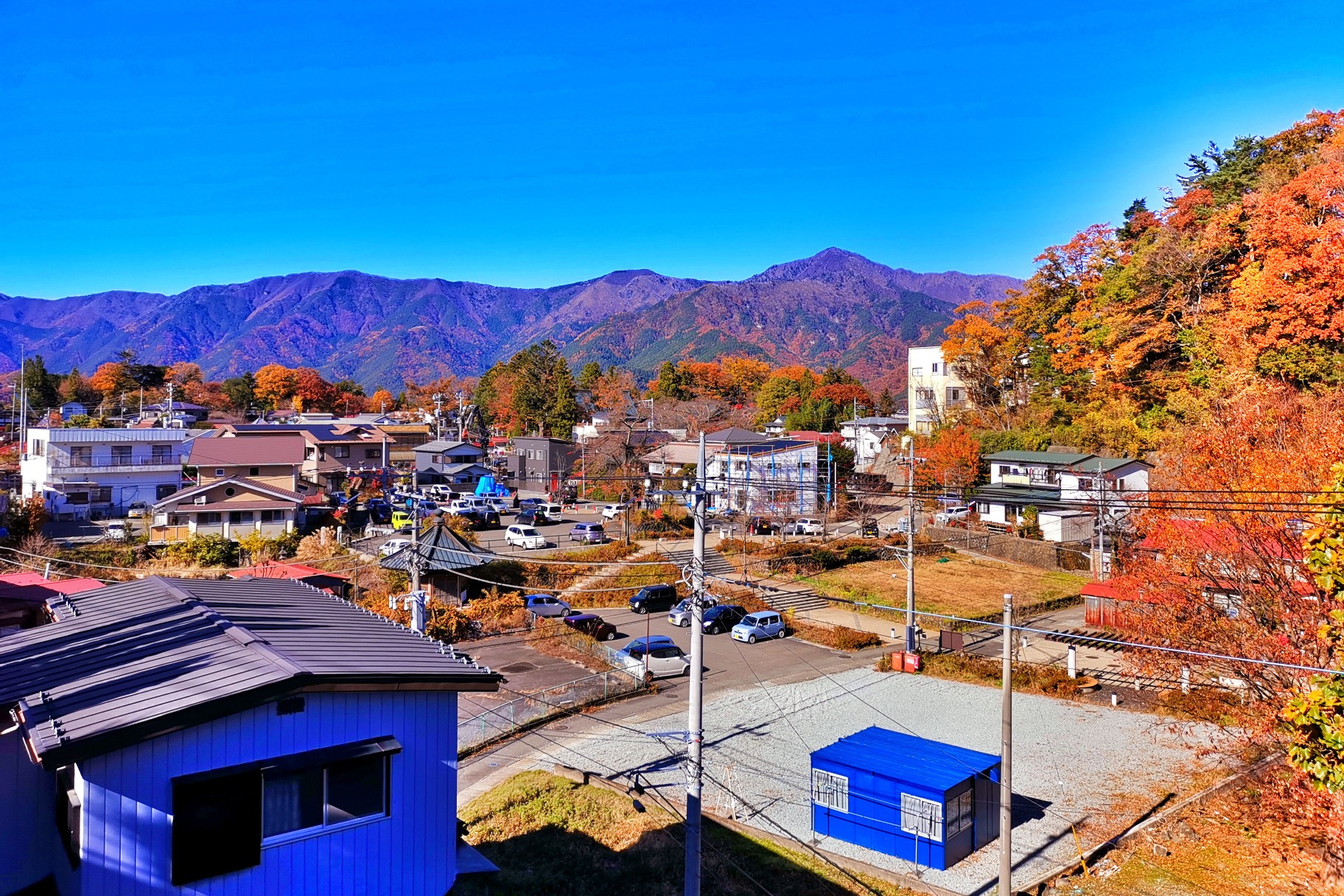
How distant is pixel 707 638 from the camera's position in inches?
1039

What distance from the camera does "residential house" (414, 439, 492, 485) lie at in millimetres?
52781

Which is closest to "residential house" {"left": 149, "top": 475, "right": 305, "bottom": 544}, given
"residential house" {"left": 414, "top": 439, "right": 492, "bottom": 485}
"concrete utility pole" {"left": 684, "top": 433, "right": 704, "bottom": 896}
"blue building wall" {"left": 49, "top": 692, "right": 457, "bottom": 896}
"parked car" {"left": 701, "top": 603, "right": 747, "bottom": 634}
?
"residential house" {"left": 414, "top": 439, "right": 492, "bottom": 485}

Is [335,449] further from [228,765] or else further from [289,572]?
[228,765]

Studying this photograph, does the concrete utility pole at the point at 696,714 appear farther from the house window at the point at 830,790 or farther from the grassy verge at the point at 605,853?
the house window at the point at 830,790

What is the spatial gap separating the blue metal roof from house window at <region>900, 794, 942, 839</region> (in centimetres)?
30

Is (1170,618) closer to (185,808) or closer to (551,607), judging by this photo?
(185,808)

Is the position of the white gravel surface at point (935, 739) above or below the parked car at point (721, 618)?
below

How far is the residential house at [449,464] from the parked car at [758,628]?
31373 millimetres

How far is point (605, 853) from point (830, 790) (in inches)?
152

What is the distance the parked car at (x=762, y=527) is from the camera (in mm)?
42050

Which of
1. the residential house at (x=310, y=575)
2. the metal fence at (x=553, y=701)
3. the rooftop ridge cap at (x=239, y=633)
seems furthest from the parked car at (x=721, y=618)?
the rooftop ridge cap at (x=239, y=633)

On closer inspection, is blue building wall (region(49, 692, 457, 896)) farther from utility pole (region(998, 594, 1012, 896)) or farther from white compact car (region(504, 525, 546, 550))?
white compact car (region(504, 525, 546, 550))

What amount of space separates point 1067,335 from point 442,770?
43.2 meters

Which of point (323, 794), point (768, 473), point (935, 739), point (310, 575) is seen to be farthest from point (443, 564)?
point (768, 473)
